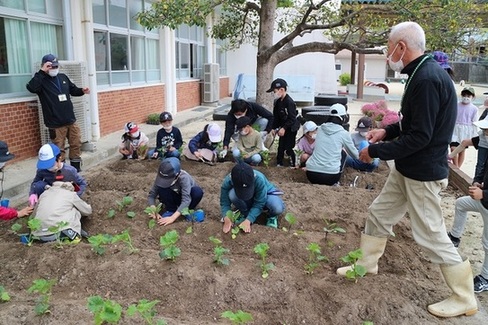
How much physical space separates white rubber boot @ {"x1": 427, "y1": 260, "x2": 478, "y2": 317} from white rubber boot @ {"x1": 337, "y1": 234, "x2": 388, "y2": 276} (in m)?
0.53

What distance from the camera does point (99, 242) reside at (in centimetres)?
356

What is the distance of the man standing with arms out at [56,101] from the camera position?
687 centimetres

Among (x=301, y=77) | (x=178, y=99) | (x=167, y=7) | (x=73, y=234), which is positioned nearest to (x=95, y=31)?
(x=167, y=7)

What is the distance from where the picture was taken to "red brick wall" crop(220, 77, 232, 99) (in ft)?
66.8

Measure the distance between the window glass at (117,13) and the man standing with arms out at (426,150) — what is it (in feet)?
29.0

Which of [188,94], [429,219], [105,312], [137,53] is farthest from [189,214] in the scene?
[188,94]

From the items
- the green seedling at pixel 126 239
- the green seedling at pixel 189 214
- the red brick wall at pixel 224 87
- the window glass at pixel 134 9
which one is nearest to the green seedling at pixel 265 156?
the green seedling at pixel 189 214

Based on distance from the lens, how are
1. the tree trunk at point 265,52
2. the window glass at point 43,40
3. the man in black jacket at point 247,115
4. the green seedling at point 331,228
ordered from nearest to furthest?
the green seedling at point 331,228
the man in black jacket at point 247,115
the window glass at point 43,40
the tree trunk at point 265,52

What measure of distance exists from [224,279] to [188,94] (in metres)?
13.1

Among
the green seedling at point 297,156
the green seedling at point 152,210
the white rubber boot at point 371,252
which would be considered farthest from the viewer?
the green seedling at point 297,156

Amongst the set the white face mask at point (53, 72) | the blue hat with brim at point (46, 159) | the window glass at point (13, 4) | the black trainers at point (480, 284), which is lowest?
the black trainers at point (480, 284)

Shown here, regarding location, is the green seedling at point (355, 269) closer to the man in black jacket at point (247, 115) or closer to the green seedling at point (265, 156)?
the green seedling at point (265, 156)

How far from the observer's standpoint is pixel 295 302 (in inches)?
125

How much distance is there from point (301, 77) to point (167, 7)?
11.7 meters
